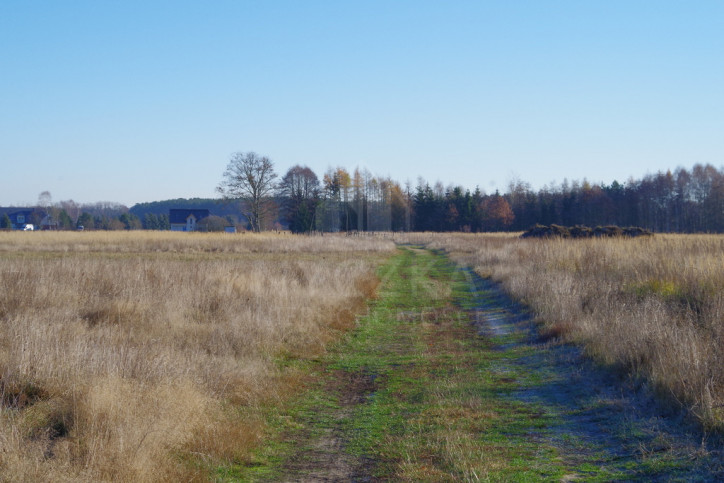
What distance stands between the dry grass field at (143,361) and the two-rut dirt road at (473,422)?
63 cm

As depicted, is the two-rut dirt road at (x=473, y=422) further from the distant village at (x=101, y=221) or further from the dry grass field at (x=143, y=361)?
the distant village at (x=101, y=221)

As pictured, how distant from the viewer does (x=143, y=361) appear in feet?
20.1

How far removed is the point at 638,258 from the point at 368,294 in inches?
307

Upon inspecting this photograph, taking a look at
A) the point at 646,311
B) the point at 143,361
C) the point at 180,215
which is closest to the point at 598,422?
the point at 646,311

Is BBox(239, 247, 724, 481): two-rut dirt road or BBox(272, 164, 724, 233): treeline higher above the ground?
BBox(272, 164, 724, 233): treeline

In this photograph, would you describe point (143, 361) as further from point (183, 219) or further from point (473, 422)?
point (183, 219)

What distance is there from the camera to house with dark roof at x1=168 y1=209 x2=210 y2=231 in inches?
3649

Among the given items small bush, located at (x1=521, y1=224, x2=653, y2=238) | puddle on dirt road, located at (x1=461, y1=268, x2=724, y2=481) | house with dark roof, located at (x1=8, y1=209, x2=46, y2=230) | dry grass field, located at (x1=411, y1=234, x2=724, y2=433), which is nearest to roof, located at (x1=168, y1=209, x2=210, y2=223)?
house with dark roof, located at (x1=8, y1=209, x2=46, y2=230)

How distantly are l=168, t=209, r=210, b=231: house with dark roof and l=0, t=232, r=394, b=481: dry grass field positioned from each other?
80.6m

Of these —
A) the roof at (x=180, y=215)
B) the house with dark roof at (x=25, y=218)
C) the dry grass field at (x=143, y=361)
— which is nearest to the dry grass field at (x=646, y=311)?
the dry grass field at (x=143, y=361)

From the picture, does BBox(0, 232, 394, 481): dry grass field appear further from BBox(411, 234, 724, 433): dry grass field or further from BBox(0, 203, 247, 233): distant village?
BBox(0, 203, 247, 233): distant village

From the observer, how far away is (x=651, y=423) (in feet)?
17.7

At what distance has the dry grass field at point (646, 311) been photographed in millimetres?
5715

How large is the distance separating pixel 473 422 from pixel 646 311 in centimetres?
442
